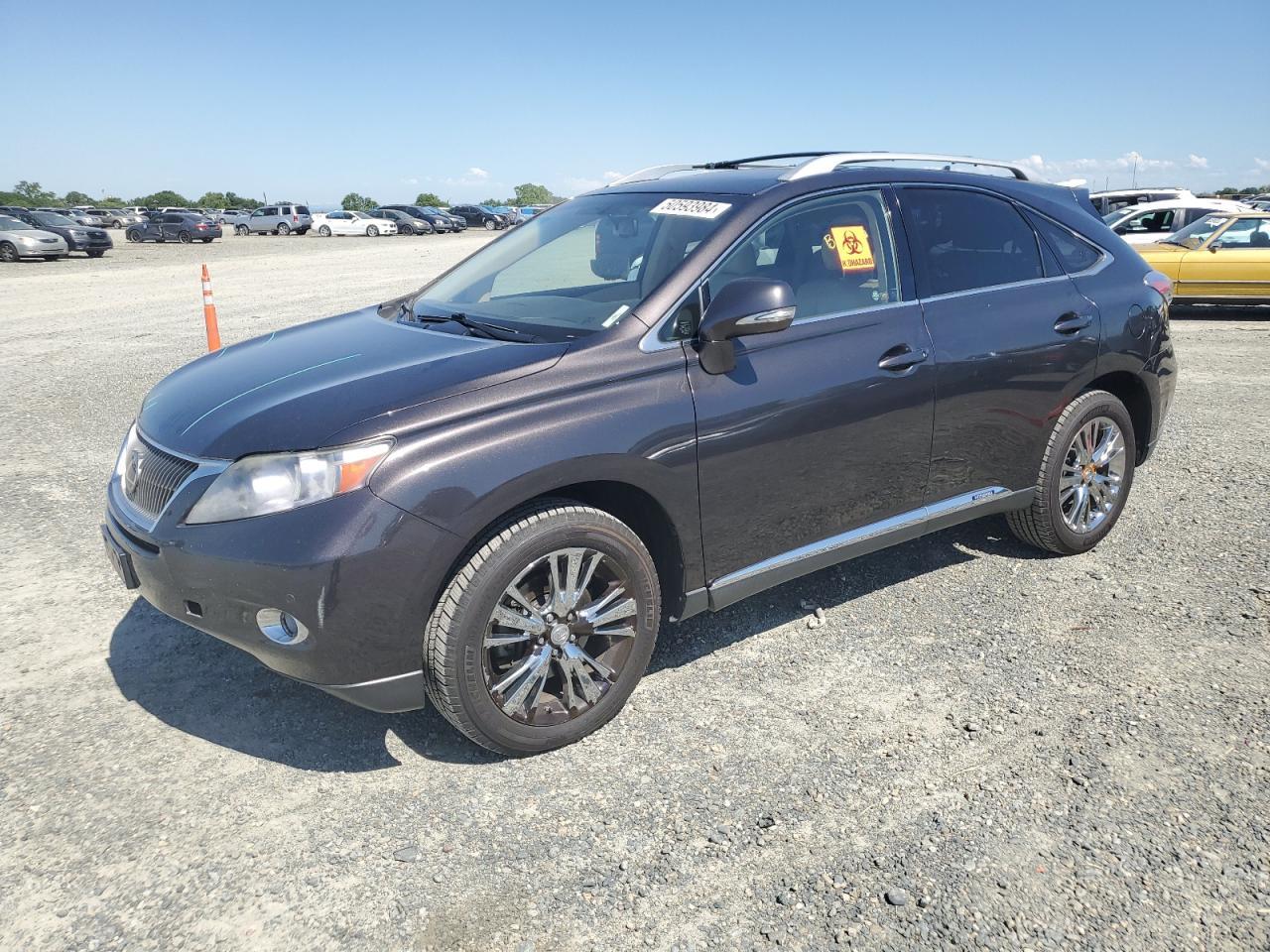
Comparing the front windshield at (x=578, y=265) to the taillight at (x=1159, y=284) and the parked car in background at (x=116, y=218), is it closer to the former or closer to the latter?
the taillight at (x=1159, y=284)

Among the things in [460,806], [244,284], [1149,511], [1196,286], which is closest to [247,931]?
[460,806]

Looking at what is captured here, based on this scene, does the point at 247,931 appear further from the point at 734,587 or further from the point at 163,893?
the point at 734,587

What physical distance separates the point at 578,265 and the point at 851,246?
1.16 m

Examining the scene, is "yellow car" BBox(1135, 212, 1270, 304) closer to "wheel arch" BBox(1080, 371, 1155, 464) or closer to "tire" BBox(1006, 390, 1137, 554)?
"wheel arch" BBox(1080, 371, 1155, 464)

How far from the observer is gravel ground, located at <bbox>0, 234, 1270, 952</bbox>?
244cm

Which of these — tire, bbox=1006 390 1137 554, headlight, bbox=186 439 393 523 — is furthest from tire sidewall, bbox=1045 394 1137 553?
headlight, bbox=186 439 393 523

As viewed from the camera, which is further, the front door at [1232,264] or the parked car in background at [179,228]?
the parked car in background at [179,228]

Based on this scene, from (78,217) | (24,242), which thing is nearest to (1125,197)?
(24,242)

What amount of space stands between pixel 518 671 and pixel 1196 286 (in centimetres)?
1348

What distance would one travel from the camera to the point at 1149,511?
5344 millimetres

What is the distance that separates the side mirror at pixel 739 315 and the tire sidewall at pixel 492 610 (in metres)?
0.70

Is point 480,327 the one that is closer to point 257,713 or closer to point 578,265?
point 578,265

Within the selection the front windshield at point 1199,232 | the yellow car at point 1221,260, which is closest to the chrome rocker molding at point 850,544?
the yellow car at point 1221,260

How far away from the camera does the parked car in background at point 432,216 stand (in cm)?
5570
